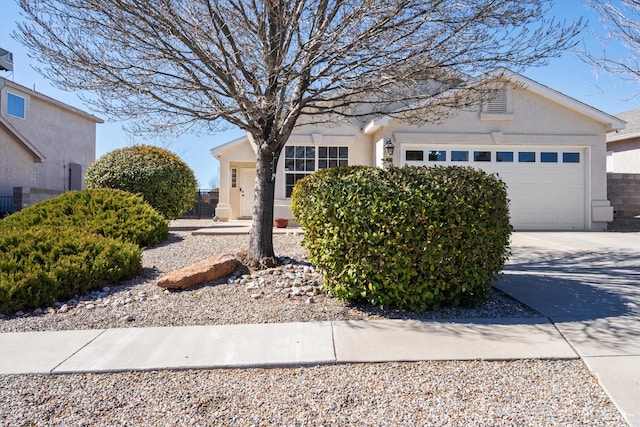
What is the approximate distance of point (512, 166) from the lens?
13.6m

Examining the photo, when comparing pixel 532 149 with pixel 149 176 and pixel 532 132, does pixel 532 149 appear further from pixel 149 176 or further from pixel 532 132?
pixel 149 176

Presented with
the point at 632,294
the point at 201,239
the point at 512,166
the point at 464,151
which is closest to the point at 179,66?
the point at 201,239

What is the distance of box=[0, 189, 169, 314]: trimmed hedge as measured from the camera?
17.7ft

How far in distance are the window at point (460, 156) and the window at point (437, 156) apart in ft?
0.81

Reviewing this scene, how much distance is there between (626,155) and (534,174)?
322 inches

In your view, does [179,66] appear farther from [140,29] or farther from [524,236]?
[524,236]

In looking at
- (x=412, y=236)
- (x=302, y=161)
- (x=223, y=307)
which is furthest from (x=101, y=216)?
(x=302, y=161)

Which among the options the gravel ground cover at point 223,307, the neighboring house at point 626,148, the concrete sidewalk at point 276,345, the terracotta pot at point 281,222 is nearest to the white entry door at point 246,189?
the terracotta pot at point 281,222

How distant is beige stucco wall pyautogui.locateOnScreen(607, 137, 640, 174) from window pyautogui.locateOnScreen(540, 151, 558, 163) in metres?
6.98

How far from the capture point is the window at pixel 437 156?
1355 centimetres

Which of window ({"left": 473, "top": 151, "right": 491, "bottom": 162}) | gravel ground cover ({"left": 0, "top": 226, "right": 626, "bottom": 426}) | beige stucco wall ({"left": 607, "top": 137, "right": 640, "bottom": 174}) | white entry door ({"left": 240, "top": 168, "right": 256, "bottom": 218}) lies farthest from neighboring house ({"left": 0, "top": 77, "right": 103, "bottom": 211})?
beige stucco wall ({"left": 607, "top": 137, "right": 640, "bottom": 174})

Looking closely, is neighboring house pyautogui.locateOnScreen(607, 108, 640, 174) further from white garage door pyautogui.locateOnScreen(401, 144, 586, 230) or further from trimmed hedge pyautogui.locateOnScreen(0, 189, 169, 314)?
trimmed hedge pyautogui.locateOnScreen(0, 189, 169, 314)

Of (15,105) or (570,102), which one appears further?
(15,105)

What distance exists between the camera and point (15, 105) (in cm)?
1989
